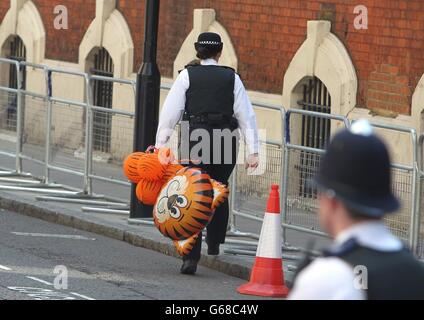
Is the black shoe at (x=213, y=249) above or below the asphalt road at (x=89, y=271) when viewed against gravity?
above

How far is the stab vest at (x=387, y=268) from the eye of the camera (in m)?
3.50

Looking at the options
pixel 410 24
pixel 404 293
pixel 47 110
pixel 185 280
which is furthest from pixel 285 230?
pixel 404 293

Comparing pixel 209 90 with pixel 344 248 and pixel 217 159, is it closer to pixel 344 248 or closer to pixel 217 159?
pixel 217 159

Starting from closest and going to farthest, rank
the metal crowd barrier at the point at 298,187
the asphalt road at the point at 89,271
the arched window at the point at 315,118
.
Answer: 1. the asphalt road at the point at 89,271
2. the metal crowd barrier at the point at 298,187
3. the arched window at the point at 315,118

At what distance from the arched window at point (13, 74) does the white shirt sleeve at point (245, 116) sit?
5566 millimetres

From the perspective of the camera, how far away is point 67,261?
11.1 m

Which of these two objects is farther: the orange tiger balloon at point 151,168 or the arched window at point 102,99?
the arched window at point 102,99

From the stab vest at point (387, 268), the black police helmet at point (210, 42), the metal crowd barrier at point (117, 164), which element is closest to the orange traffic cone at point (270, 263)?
the metal crowd barrier at point (117, 164)

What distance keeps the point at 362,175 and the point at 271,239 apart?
21.0 feet

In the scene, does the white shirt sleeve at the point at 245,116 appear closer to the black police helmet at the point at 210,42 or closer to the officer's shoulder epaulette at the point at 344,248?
the black police helmet at the point at 210,42

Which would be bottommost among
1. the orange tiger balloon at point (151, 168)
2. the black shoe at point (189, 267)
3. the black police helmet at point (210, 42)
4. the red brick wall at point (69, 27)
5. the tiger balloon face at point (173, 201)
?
the black shoe at point (189, 267)

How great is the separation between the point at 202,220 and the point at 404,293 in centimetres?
666

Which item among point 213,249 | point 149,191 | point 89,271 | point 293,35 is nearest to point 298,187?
point 213,249

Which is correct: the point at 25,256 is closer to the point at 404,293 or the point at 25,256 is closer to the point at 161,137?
the point at 161,137
